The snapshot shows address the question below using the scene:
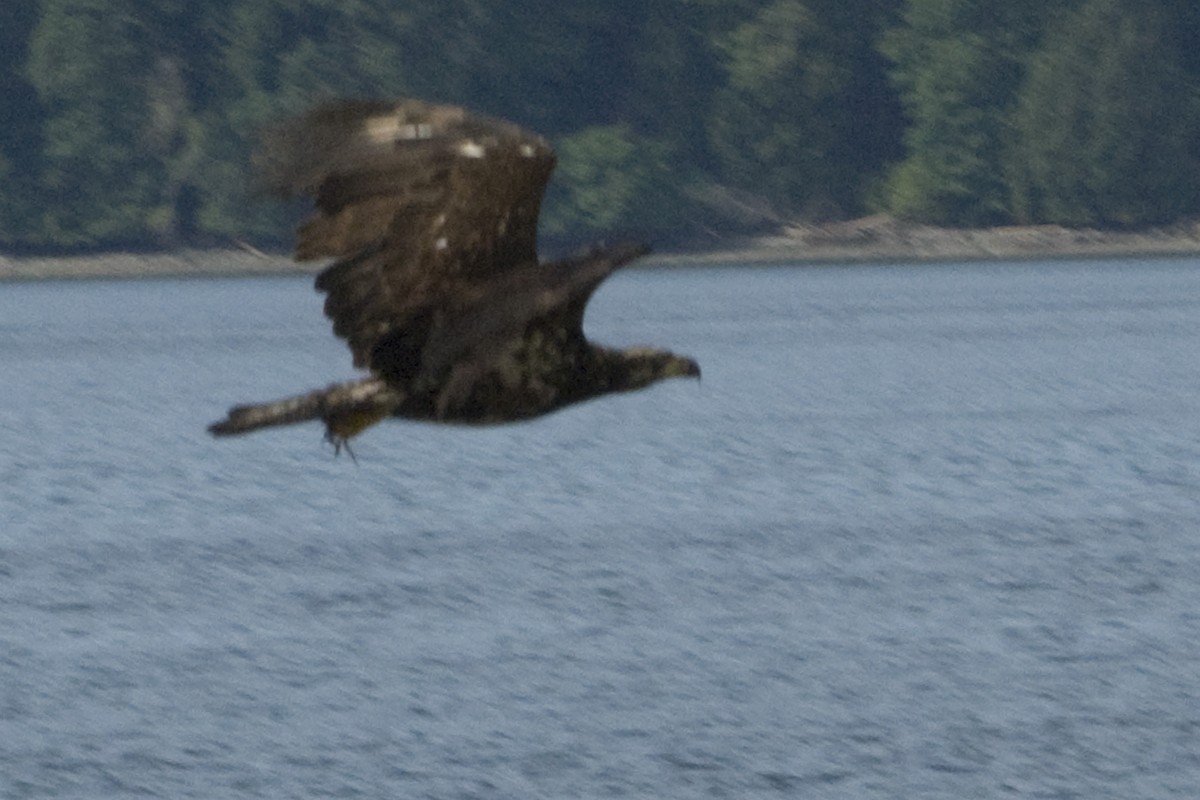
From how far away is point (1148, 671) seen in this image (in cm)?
1944

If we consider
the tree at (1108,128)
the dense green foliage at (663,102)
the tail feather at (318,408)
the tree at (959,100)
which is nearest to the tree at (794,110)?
the dense green foliage at (663,102)

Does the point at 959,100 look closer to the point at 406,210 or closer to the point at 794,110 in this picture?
the point at 794,110

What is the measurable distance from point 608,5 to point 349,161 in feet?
219

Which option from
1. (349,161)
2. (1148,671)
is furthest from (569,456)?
(349,161)

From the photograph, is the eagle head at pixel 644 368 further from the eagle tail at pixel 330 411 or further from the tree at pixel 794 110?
the tree at pixel 794 110

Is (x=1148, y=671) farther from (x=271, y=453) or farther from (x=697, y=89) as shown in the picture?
(x=697, y=89)

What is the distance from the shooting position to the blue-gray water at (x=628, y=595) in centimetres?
1769

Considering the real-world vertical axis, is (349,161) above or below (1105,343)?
above

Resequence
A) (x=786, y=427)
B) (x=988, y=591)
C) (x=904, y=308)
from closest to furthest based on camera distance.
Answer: (x=988, y=591) → (x=786, y=427) → (x=904, y=308)

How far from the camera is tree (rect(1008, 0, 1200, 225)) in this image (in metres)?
73.5

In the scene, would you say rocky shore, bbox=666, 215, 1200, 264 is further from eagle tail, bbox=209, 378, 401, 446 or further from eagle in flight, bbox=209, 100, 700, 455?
eagle tail, bbox=209, 378, 401, 446

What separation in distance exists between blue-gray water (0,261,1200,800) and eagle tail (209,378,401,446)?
5.75 metres

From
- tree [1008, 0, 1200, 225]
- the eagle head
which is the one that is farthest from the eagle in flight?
tree [1008, 0, 1200, 225]

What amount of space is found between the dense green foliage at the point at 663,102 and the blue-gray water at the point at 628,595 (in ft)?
94.4
